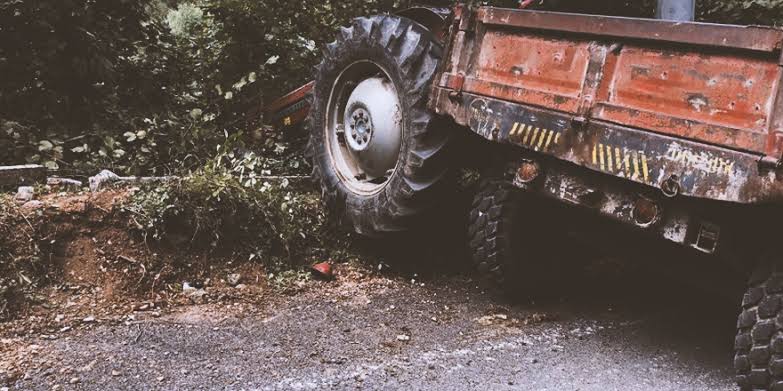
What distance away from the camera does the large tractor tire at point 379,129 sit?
3936 mm

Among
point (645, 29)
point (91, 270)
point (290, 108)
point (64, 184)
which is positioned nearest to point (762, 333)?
point (645, 29)

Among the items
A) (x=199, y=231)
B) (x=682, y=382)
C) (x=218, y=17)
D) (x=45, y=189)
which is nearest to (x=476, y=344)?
(x=682, y=382)

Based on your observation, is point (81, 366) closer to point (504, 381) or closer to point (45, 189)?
point (45, 189)

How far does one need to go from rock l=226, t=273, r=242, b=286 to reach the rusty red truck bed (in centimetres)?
159

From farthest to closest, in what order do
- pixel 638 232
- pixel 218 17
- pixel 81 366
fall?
pixel 218 17, pixel 638 232, pixel 81 366

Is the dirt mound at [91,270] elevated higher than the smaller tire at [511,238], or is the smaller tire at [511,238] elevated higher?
the smaller tire at [511,238]

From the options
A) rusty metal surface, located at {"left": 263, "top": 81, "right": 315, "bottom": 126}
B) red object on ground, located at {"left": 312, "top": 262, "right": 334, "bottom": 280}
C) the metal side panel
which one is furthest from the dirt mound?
the metal side panel

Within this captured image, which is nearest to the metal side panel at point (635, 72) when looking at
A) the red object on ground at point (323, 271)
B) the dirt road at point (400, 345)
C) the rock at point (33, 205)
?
the dirt road at point (400, 345)

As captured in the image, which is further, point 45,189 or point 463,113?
point 45,189

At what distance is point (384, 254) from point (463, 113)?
4.24 ft

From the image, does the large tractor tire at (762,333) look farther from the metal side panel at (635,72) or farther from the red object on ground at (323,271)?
the red object on ground at (323,271)

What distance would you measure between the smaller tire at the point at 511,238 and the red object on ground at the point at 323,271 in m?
0.97

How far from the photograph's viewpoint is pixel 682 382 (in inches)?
125

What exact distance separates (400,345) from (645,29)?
192 centimetres
